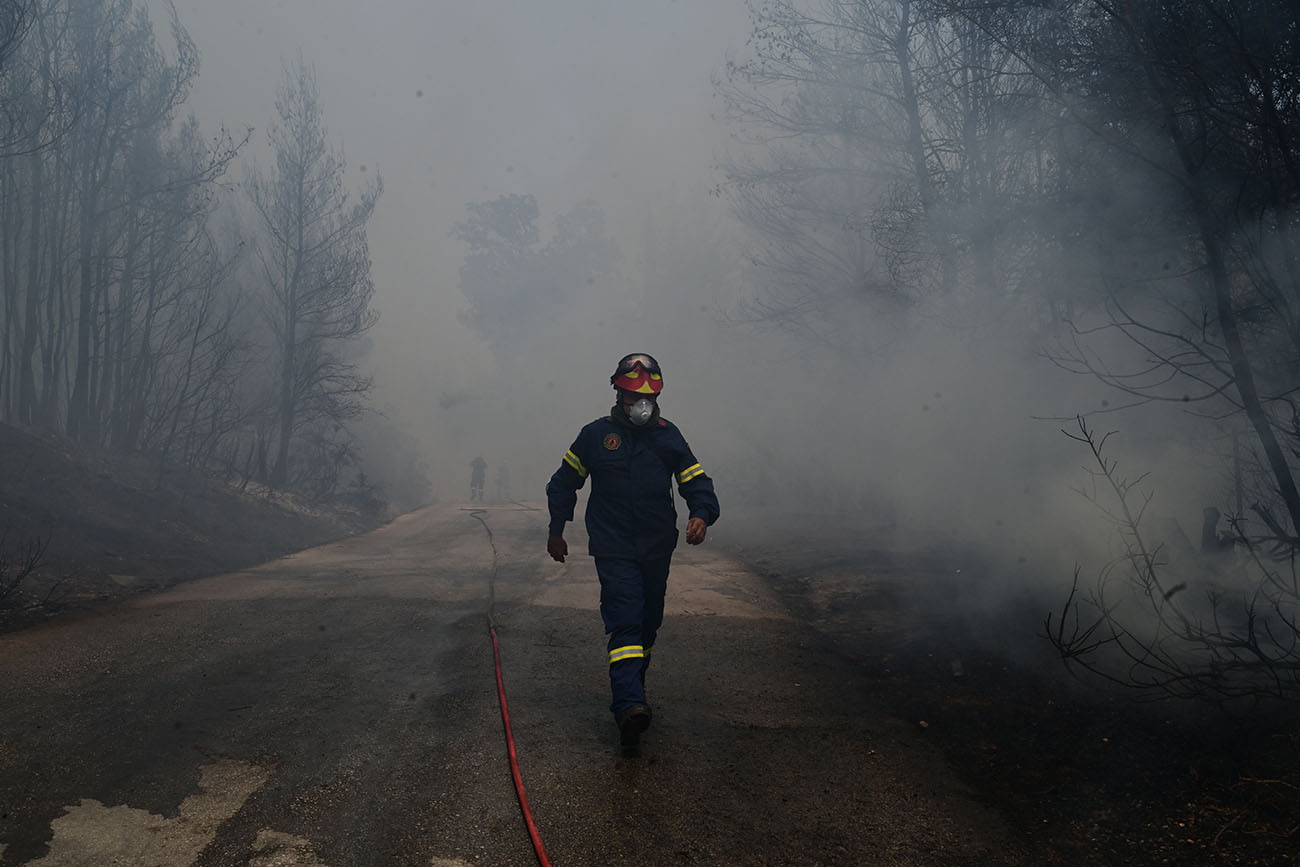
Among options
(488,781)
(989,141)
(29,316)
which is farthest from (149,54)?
(488,781)

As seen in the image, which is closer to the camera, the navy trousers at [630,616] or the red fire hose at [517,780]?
the red fire hose at [517,780]

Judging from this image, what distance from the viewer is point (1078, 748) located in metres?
3.42

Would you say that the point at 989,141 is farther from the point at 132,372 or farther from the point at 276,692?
the point at 132,372

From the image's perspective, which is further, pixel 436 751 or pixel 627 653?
pixel 627 653

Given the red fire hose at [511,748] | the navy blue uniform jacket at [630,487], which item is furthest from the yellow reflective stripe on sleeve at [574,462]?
the red fire hose at [511,748]

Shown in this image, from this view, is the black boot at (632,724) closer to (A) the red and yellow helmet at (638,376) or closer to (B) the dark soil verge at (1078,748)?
(B) the dark soil verge at (1078,748)

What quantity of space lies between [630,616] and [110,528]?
28.8 feet

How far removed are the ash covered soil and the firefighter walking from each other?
1412 mm

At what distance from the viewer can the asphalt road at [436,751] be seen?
2.66m

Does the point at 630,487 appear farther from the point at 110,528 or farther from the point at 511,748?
the point at 110,528

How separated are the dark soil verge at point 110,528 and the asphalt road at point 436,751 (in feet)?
4.82

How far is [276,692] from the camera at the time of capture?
13.8 feet

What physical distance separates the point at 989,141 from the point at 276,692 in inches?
430

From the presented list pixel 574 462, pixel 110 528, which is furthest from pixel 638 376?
pixel 110 528
